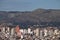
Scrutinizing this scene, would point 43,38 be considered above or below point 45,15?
above

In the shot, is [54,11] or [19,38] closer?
[19,38]

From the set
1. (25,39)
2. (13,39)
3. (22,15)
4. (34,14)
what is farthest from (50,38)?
(34,14)

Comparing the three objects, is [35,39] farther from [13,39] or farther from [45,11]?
[45,11]

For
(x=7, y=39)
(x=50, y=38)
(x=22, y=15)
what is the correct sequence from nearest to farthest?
1. (x=7, y=39)
2. (x=50, y=38)
3. (x=22, y=15)

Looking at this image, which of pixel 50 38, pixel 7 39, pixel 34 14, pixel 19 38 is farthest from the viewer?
pixel 34 14

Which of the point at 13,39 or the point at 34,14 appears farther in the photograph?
the point at 34,14

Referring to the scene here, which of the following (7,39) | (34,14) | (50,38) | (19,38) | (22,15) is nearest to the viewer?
(7,39)

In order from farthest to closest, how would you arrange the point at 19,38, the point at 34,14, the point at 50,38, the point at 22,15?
the point at 34,14
the point at 22,15
the point at 50,38
the point at 19,38

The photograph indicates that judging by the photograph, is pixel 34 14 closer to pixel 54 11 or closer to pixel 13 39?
pixel 54 11

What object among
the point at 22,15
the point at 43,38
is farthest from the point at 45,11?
the point at 43,38
